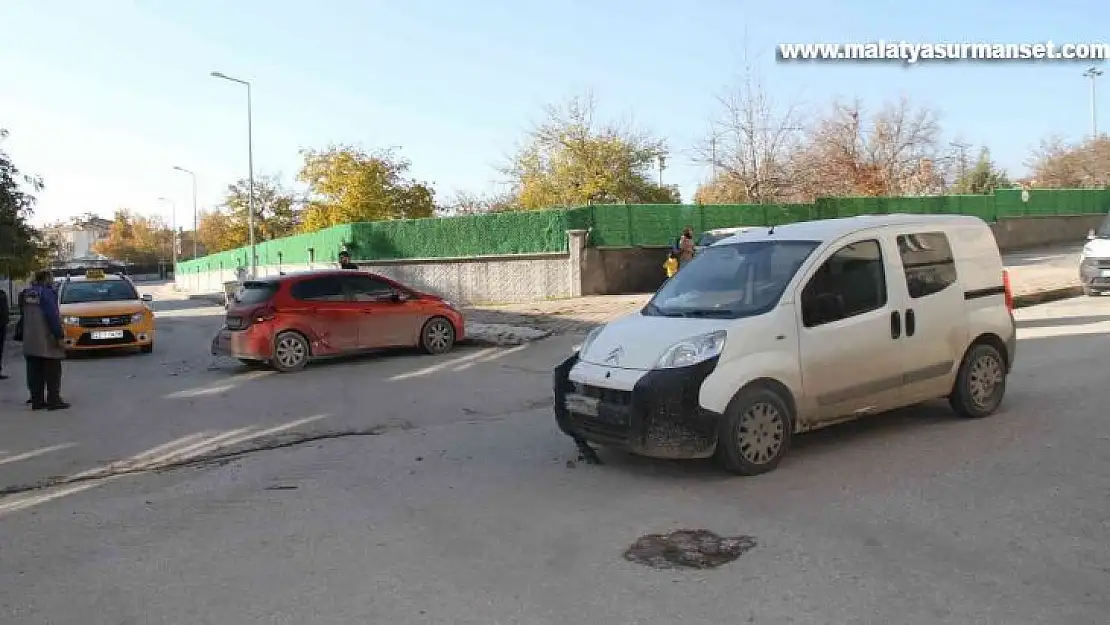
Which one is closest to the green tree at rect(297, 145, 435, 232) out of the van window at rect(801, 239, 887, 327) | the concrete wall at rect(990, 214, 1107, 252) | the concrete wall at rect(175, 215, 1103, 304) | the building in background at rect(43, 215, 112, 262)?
the concrete wall at rect(175, 215, 1103, 304)

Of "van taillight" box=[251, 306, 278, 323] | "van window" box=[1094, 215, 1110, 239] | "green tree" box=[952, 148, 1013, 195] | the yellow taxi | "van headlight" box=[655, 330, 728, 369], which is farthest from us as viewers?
"green tree" box=[952, 148, 1013, 195]

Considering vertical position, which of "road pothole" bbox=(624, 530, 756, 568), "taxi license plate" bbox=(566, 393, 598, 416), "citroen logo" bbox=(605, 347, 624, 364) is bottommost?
"road pothole" bbox=(624, 530, 756, 568)

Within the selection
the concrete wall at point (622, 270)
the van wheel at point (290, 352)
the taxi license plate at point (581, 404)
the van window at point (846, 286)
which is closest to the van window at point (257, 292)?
the van wheel at point (290, 352)

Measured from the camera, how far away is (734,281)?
710 centimetres

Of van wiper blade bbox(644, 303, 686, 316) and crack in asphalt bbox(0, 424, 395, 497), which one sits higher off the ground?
van wiper blade bbox(644, 303, 686, 316)

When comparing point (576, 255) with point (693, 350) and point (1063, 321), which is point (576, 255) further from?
point (693, 350)

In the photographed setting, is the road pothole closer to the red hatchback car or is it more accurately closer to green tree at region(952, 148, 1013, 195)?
the red hatchback car

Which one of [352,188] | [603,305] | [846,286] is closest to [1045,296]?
[603,305]

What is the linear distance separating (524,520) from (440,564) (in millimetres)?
860

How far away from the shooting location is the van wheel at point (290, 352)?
1402 centimetres

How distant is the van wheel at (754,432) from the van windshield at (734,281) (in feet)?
2.09

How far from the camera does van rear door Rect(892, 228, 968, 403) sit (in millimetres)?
7199

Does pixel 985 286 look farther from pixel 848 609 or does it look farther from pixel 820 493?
pixel 848 609

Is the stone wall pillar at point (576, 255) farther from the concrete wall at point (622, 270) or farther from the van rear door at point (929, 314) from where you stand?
the van rear door at point (929, 314)
